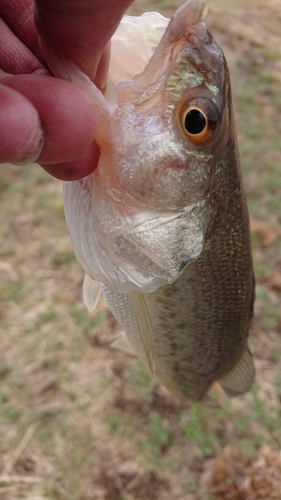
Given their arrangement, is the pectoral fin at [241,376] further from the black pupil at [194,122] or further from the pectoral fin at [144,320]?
the black pupil at [194,122]

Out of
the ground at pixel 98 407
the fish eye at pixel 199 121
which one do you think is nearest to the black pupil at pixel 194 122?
the fish eye at pixel 199 121

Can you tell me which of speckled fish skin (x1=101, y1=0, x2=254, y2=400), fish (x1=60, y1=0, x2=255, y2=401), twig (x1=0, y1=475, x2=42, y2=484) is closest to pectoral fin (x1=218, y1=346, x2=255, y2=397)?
speckled fish skin (x1=101, y1=0, x2=254, y2=400)

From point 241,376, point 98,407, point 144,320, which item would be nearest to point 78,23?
point 144,320

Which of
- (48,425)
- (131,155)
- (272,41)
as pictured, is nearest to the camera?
(131,155)

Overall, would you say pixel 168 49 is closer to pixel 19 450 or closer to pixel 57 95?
pixel 57 95

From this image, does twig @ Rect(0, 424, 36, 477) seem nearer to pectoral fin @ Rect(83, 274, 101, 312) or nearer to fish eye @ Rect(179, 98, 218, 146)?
pectoral fin @ Rect(83, 274, 101, 312)

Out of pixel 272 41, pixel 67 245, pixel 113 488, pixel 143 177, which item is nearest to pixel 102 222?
pixel 143 177

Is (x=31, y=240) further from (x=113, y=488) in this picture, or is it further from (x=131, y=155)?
(x=131, y=155)

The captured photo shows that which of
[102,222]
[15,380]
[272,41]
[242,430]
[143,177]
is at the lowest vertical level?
[15,380]
